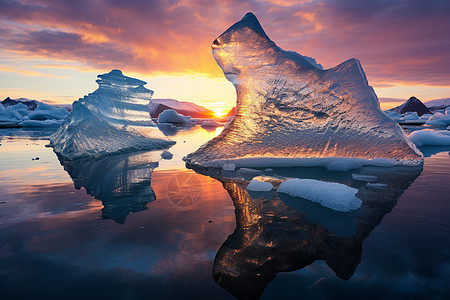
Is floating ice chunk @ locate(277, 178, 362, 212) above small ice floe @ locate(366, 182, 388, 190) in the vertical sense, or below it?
above

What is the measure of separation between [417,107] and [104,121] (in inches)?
2584

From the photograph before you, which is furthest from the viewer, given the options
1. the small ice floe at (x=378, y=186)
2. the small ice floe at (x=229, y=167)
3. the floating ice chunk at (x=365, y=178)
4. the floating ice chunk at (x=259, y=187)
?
the small ice floe at (x=229, y=167)

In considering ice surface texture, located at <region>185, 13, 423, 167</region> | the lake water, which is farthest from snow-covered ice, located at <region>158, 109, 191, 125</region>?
the lake water

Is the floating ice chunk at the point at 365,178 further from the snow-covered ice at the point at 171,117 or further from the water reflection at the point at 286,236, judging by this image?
the snow-covered ice at the point at 171,117

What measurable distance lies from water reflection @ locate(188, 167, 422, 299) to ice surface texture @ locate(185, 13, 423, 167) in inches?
63.7

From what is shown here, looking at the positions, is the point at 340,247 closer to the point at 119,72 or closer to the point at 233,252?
the point at 233,252

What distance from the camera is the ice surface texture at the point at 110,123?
20.1 ft

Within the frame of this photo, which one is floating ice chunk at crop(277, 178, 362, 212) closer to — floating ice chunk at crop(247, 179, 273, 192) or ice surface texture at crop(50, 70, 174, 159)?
floating ice chunk at crop(247, 179, 273, 192)

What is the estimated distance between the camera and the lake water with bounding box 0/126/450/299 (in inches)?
53.9

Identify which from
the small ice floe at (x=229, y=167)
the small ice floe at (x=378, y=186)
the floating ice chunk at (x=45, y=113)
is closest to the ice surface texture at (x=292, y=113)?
the small ice floe at (x=229, y=167)

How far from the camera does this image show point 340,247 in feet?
5.78

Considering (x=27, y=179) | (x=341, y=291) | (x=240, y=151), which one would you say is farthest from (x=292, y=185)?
(x=27, y=179)

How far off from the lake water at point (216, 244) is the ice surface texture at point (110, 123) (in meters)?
2.92

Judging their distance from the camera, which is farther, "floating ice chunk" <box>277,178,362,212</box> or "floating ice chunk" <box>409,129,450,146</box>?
"floating ice chunk" <box>409,129,450,146</box>
